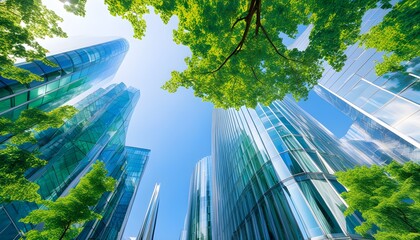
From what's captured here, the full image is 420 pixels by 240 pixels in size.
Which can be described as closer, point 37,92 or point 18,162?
point 18,162

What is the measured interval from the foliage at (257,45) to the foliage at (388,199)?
5.35 m

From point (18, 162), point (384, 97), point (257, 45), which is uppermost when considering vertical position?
point (384, 97)

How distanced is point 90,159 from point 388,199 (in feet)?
94.2

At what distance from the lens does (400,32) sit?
6.14 metres

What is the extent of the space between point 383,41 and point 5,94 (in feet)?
67.6

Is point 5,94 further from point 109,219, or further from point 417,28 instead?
point 109,219

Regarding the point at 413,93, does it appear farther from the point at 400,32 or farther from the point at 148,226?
the point at 148,226

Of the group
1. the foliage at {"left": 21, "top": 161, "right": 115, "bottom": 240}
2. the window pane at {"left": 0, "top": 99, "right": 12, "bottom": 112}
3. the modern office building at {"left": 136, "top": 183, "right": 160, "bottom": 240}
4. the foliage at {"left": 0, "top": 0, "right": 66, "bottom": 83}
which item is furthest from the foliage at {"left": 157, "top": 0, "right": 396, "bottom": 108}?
the modern office building at {"left": 136, "top": 183, "right": 160, "bottom": 240}

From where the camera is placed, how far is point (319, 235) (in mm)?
9133

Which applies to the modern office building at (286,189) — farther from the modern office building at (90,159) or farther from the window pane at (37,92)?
the window pane at (37,92)

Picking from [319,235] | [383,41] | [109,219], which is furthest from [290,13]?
[109,219]

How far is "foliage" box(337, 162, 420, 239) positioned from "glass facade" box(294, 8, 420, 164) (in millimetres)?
5028

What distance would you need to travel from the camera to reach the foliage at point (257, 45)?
6.44m

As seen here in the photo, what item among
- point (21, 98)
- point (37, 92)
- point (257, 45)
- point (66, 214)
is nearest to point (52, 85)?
point (37, 92)
